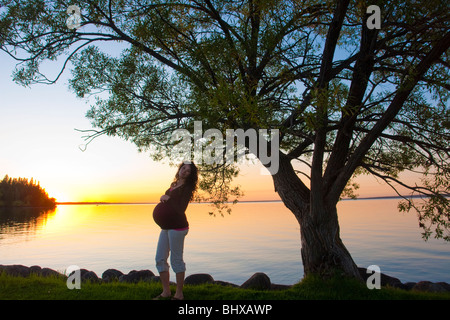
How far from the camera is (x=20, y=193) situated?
335ft

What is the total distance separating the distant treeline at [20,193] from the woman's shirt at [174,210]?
105335 millimetres

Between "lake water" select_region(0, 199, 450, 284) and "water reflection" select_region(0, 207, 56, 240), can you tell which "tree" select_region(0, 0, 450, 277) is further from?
"water reflection" select_region(0, 207, 56, 240)

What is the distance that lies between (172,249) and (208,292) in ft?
6.42

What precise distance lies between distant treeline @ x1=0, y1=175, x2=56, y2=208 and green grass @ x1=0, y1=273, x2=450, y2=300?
102 metres

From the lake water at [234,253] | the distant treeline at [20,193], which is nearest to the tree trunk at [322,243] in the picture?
the lake water at [234,253]

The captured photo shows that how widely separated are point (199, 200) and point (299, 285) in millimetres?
4078

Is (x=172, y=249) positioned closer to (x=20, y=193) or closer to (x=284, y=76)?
(x=284, y=76)

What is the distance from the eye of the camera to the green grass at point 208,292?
23.6 feet

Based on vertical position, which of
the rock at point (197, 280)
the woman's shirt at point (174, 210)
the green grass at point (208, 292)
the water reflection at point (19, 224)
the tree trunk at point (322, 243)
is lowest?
the water reflection at point (19, 224)

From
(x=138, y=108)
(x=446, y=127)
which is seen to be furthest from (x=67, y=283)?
(x=446, y=127)

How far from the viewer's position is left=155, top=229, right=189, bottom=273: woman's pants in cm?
610

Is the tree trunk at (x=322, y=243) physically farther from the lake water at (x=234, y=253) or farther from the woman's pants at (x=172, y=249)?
the lake water at (x=234, y=253)

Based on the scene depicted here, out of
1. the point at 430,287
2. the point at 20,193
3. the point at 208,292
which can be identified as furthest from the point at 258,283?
the point at 20,193
